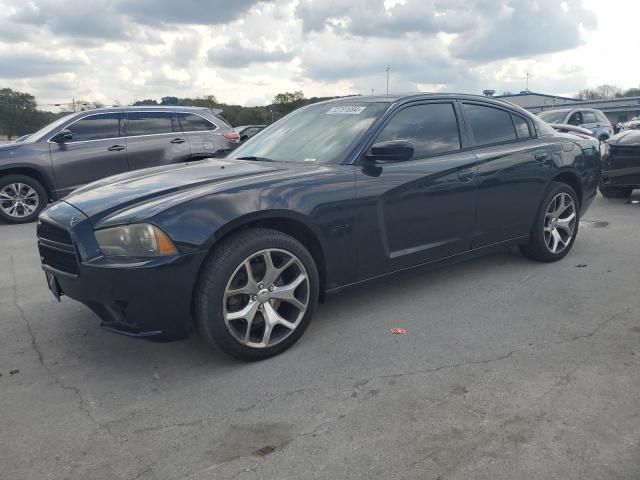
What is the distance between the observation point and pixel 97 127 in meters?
8.59

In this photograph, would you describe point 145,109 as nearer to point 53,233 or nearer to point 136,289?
point 53,233

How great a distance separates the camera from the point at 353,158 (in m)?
3.69

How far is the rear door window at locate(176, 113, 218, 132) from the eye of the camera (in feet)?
30.3

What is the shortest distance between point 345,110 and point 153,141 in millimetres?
5564

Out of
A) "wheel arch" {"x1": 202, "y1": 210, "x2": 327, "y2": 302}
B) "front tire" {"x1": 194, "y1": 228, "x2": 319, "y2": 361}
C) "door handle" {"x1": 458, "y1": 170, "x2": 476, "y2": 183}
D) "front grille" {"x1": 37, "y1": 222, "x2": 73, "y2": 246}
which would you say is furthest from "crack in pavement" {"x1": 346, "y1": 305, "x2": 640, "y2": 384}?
"front grille" {"x1": 37, "y1": 222, "x2": 73, "y2": 246}

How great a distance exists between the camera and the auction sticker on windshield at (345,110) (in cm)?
411

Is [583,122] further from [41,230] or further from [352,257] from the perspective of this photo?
[41,230]

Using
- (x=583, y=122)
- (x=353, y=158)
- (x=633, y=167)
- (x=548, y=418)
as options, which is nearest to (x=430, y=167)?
(x=353, y=158)

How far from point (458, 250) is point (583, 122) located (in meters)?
16.1

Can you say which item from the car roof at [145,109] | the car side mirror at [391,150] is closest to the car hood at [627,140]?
the car side mirror at [391,150]

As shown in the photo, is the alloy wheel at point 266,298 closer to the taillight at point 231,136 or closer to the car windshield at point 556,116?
the taillight at point 231,136

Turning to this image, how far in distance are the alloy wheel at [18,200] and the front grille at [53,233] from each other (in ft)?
18.0

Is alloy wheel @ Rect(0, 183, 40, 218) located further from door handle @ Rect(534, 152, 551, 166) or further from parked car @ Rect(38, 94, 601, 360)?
door handle @ Rect(534, 152, 551, 166)

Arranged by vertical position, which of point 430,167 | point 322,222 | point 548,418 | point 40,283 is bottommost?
point 548,418
